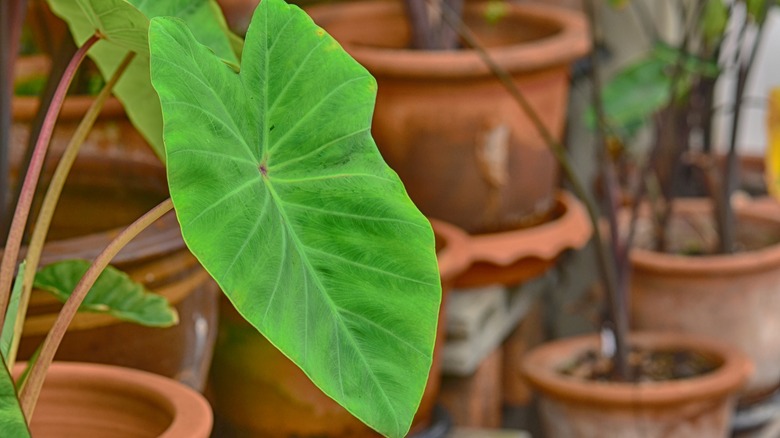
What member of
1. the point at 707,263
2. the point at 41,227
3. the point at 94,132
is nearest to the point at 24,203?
the point at 41,227

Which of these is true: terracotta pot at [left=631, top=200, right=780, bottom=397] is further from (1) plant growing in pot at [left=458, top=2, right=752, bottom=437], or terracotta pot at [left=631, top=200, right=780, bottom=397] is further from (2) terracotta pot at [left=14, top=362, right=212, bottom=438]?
(2) terracotta pot at [left=14, top=362, right=212, bottom=438]

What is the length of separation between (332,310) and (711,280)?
50.6 inches

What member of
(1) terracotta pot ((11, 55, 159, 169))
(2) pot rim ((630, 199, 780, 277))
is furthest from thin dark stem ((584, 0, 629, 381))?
(1) terracotta pot ((11, 55, 159, 169))

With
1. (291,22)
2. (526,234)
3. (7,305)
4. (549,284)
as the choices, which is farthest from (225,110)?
(549,284)

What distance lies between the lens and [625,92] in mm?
1964

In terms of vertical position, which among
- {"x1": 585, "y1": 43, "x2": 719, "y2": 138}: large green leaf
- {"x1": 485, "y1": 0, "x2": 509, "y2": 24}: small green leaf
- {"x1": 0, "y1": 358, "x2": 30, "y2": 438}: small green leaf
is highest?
{"x1": 0, "y1": 358, "x2": 30, "y2": 438}: small green leaf

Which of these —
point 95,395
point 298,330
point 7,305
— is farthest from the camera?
point 95,395

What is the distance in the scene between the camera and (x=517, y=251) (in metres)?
1.78

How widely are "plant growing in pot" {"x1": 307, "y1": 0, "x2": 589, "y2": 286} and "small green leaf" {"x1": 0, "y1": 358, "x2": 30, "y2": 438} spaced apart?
42.0 inches

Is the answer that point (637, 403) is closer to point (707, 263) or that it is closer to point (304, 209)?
point (707, 263)

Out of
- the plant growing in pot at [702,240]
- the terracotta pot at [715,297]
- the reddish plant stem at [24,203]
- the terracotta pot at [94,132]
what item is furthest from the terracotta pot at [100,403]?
the terracotta pot at [715,297]

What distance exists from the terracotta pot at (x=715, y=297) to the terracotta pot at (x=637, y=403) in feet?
0.53

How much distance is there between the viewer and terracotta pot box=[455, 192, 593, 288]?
1.77 metres

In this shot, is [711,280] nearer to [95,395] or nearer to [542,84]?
[542,84]
